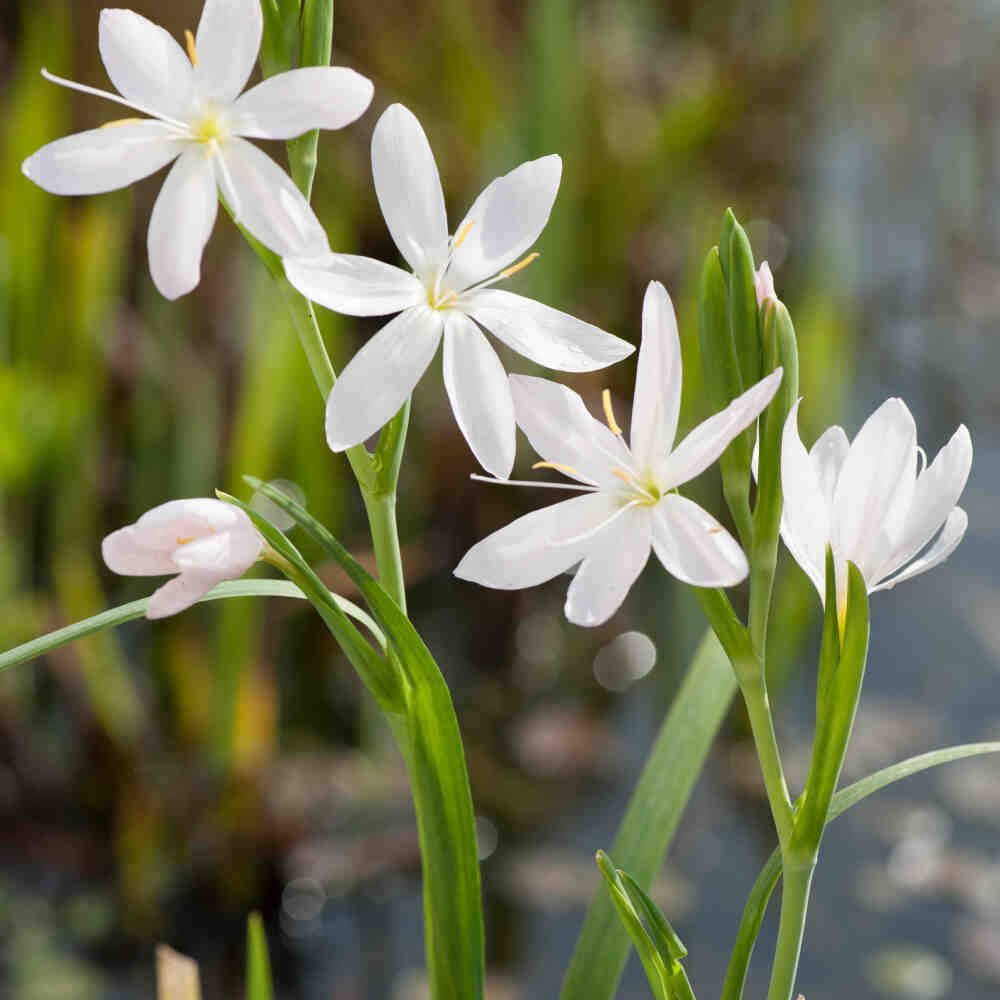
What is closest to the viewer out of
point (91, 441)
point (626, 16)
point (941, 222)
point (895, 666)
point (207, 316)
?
point (91, 441)

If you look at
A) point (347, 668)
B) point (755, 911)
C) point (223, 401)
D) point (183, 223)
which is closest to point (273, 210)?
point (183, 223)

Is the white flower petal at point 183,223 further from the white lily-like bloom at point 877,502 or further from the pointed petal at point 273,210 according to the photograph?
the white lily-like bloom at point 877,502

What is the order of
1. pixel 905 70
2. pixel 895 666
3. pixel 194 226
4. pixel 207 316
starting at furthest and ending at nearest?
pixel 905 70 < pixel 207 316 < pixel 895 666 < pixel 194 226

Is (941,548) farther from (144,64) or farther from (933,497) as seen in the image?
(144,64)

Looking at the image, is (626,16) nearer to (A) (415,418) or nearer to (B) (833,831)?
(A) (415,418)

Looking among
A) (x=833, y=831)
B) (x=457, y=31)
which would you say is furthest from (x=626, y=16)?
(x=833, y=831)

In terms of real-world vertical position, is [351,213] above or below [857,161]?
below
